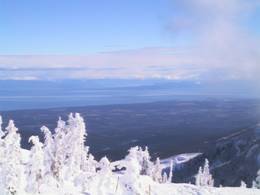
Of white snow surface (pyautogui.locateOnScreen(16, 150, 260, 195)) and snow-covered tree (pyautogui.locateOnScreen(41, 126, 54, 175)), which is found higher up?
snow-covered tree (pyautogui.locateOnScreen(41, 126, 54, 175))

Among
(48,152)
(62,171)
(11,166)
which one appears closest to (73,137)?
(62,171)

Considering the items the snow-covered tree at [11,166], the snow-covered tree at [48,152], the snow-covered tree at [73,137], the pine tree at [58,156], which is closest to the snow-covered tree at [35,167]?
the snow-covered tree at [11,166]

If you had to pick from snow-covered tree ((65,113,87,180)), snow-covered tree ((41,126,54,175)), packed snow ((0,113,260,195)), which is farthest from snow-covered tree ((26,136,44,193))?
snow-covered tree ((65,113,87,180))

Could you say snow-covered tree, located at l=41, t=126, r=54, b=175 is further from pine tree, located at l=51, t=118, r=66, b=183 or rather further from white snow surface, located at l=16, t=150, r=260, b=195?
white snow surface, located at l=16, t=150, r=260, b=195

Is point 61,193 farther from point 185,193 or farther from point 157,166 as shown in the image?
point 157,166

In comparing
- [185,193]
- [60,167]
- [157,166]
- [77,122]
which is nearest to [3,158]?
[60,167]

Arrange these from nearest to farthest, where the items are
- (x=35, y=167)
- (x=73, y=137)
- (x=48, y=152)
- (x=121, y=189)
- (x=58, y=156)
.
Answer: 1. (x=35, y=167)
2. (x=48, y=152)
3. (x=58, y=156)
4. (x=121, y=189)
5. (x=73, y=137)

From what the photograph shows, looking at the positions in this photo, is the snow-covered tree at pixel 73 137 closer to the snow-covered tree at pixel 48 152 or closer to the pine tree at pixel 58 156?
the pine tree at pixel 58 156

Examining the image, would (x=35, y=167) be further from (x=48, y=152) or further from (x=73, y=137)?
(x=73, y=137)

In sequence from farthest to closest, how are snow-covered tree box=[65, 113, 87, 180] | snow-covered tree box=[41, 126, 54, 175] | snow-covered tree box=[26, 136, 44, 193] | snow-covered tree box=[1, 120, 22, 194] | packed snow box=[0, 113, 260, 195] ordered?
1. snow-covered tree box=[65, 113, 87, 180]
2. snow-covered tree box=[41, 126, 54, 175]
3. snow-covered tree box=[26, 136, 44, 193]
4. packed snow box=[0, 113, 260, 195]
5. snow-covered tree box=[1, 120, 22, 194]
